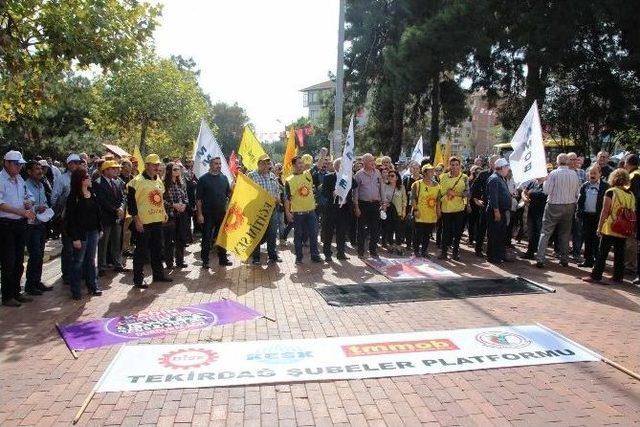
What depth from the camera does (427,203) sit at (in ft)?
33.9

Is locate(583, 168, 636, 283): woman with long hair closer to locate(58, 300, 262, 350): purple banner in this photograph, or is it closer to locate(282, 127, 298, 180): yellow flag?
locate(58, 300, 262, 350): purple banner

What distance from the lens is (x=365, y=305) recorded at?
22.6 ft

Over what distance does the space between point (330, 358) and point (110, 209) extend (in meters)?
4.95

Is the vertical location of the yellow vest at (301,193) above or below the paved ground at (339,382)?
above

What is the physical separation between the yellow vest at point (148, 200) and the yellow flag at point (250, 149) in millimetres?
3896

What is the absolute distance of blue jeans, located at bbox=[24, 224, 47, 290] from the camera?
7.46 meters

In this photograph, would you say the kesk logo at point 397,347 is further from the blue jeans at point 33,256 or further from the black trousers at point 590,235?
the black trousers at point 590,235

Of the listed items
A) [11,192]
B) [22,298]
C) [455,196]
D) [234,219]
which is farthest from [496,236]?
[11,192]

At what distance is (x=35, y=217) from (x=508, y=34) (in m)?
16.4

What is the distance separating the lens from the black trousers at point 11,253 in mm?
6820

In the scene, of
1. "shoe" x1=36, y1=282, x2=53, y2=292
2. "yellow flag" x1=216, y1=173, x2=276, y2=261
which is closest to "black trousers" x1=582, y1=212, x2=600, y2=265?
"yellow flag" x1=216, y1=173, x2=276, y2=261

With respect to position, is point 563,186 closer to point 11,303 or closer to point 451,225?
point 451,225

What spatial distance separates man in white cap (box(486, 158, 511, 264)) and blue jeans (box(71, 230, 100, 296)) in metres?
6.60

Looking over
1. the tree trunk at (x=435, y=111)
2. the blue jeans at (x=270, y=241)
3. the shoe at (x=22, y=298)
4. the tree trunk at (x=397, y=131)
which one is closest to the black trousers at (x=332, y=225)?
the blue jeans at (x=270, y=241)
